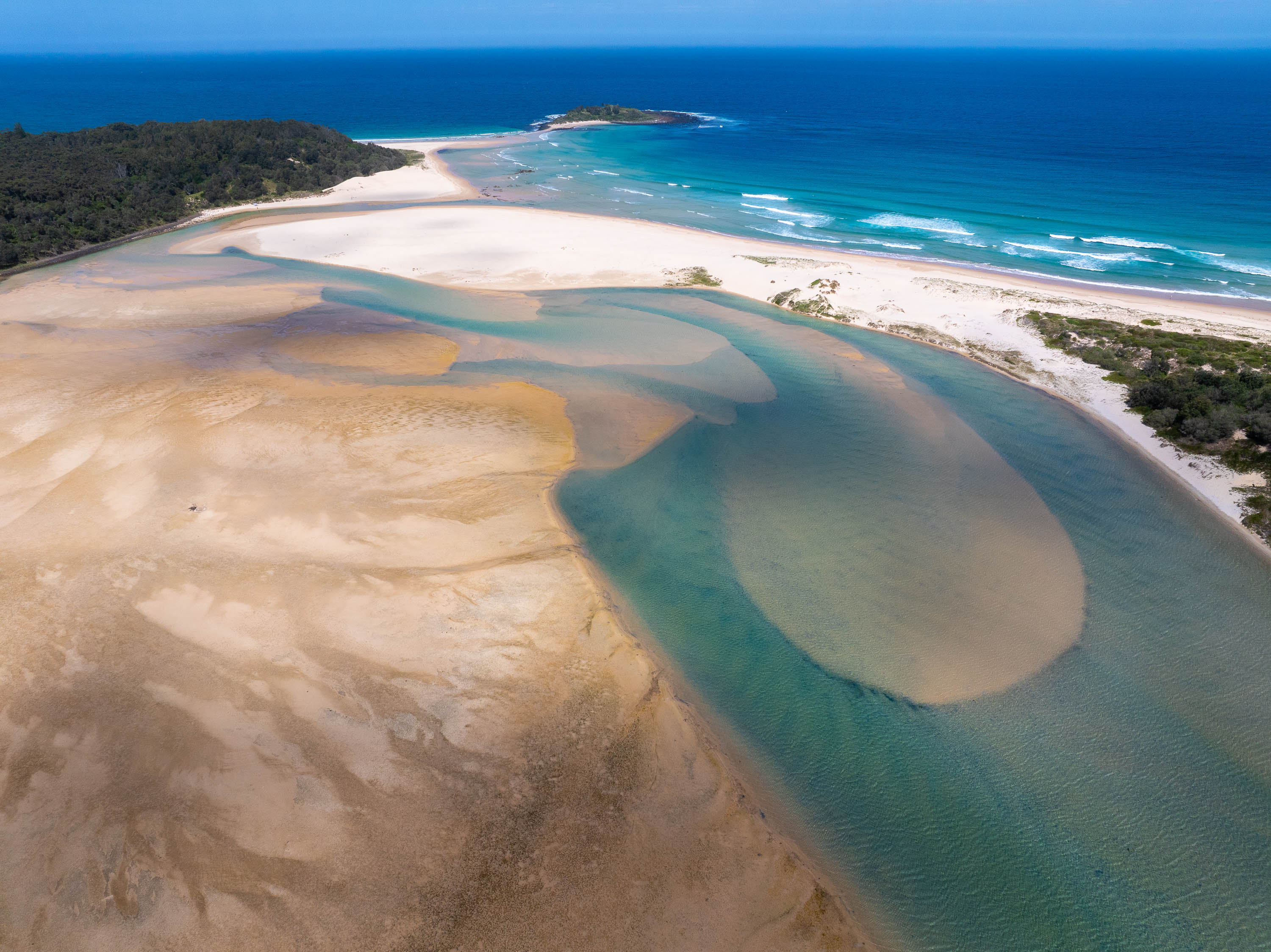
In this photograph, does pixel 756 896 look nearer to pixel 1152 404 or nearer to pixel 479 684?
pixel 479 684

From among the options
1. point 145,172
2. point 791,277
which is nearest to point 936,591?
point 791,277

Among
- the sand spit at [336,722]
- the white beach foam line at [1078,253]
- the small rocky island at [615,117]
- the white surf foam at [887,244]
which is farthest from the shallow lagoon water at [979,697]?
the small rocky island at [615,117]

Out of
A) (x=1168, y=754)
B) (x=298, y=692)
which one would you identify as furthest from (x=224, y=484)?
(x=1168, y=754)

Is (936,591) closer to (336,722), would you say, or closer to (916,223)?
(336,722)

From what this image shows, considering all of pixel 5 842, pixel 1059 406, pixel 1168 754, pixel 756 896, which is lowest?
pixel 5 842

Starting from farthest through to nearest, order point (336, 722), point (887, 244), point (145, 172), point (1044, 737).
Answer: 1. point (145, 172)
2. point (887, 244)
3. point (1044, 737)
4. point (336, 722)

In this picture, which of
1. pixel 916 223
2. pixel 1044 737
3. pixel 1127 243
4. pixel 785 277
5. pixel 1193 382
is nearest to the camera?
pixel 1044 737

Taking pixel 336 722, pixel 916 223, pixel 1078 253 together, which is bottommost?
pixel 336 722
